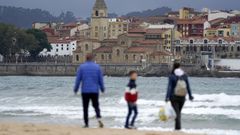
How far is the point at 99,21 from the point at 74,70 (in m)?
18.8

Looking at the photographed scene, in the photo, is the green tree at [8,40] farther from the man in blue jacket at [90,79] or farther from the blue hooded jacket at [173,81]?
the blue hooded jacket at [173,81]

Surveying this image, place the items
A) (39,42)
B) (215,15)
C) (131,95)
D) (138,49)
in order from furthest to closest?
1. (215,15)
2. (39,42)
3. (138,49)
4. (131,95)

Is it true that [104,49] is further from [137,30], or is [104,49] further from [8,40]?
[8,40]

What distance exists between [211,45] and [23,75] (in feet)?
87.4

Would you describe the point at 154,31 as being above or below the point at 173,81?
above

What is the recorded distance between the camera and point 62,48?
113562 millimetres

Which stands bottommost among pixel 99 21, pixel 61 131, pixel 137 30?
pixel 61 131

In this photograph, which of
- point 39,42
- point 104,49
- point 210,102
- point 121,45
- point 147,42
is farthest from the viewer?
point 39,42

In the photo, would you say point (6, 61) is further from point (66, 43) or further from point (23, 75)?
point (66, 43)

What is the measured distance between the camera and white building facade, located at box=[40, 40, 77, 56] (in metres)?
112

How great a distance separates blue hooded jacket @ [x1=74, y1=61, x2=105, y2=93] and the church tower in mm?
96943

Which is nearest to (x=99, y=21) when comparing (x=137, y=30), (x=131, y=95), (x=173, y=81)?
(x=137, y=30)

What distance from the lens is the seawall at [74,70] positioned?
298 feet

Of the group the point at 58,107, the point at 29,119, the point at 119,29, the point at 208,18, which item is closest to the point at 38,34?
the point at 119,29
